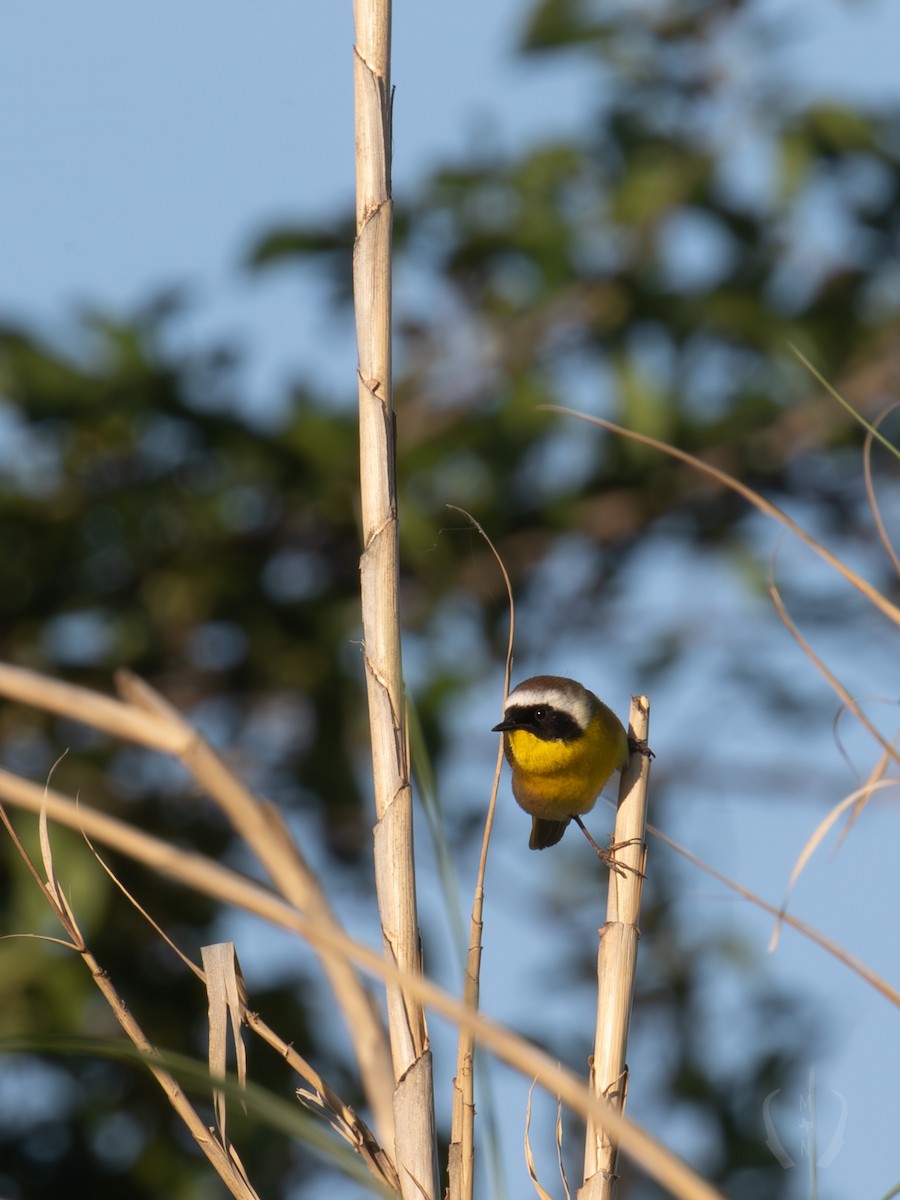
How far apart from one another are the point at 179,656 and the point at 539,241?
1070 millimetres

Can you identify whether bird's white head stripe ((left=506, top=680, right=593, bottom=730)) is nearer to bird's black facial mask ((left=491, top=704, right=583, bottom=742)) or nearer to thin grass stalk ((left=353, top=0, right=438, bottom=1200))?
bird's black facial mask ((left=491, top=704, right=583, bottom=742))

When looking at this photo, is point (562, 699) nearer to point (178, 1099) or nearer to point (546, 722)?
point (546, 722)

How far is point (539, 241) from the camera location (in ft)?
9.04

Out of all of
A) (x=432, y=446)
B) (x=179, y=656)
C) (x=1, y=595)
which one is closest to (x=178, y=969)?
(x=179, y=656)

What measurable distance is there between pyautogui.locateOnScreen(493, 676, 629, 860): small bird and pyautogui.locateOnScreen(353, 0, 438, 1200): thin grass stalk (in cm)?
124

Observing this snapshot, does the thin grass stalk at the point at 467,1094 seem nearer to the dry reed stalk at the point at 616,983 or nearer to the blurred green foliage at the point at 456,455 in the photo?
the dry reed stalk at the point at 616,983

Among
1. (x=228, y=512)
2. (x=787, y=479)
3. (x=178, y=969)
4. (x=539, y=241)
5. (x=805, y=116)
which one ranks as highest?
(x=805, y=116)

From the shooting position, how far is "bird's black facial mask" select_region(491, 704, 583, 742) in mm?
2506

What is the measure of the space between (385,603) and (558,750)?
5.23 ft

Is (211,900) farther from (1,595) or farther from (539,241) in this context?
(539,241)

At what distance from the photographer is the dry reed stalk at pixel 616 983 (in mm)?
872

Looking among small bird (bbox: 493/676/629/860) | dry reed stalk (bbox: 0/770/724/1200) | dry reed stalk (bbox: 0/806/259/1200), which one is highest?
dry reed stalk (bbox: 0/770/724/1200)

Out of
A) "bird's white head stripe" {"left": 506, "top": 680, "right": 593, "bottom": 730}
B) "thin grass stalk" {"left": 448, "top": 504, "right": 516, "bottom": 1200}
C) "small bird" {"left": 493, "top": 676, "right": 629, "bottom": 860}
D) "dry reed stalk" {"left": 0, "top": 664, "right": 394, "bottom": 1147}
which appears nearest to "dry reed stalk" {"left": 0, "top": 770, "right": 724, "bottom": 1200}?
"dry reed stalk" {"left": 0, "top": 664, "right": 394, "bottom": 1147}

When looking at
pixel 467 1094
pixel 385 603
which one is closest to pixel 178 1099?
pixel 467 1094
